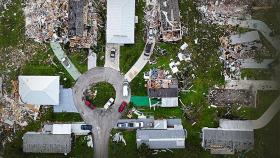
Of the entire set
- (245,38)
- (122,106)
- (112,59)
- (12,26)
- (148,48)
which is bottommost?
(122,106)

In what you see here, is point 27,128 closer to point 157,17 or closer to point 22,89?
point 22,89

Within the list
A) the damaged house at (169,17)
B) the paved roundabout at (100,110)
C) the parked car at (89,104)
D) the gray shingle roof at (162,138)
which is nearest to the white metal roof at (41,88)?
the paved roundabout at (100,110)

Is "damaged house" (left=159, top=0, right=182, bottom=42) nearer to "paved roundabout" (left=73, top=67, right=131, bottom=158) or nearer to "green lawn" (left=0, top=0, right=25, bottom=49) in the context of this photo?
"paved roundabout" (left=73, top=67, right=131, bottom=158)

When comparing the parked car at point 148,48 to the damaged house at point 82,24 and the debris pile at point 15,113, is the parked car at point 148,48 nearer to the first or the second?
the damaged house at point 82,24

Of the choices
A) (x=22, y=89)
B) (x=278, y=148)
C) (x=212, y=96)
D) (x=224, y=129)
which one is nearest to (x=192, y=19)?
(x=212, y=96)

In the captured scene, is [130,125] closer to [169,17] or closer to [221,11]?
[169,17]

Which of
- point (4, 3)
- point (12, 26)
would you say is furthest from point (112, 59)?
point (4, 3)
